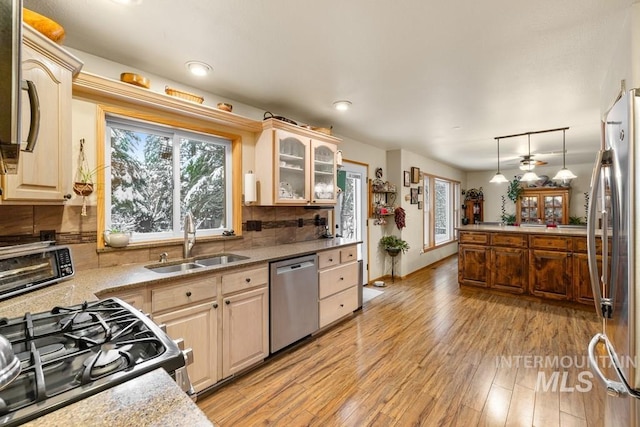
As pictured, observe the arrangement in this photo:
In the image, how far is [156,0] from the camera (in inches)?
59.4

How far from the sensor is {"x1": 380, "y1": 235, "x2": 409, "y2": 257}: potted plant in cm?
502

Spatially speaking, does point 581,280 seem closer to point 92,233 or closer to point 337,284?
point 337,284

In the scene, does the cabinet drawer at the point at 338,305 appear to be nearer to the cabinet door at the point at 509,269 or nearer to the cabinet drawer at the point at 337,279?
the cabinet drawer at the point at 337,279

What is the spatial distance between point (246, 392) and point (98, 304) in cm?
129

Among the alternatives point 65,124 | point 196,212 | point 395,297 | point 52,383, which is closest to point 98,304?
point 52,383

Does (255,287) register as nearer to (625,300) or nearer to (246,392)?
(246,392)

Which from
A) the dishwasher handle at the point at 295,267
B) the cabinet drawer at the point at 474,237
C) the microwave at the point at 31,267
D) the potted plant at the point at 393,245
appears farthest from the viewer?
the potted plant at the point at 393,245

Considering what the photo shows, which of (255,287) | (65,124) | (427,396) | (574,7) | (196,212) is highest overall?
(574,7)

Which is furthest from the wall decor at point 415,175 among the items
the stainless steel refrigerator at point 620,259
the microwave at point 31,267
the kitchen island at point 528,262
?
the microwave at point 31,267

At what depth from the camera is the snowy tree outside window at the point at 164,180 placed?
2.21 meters

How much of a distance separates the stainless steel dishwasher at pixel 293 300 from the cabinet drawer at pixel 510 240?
3.01m

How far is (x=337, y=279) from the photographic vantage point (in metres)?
3.16

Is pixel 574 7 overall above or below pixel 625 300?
above

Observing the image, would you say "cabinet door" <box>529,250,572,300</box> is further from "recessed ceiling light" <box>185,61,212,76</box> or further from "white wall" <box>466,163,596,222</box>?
"white wall" <box>466,163,596,222</box>
